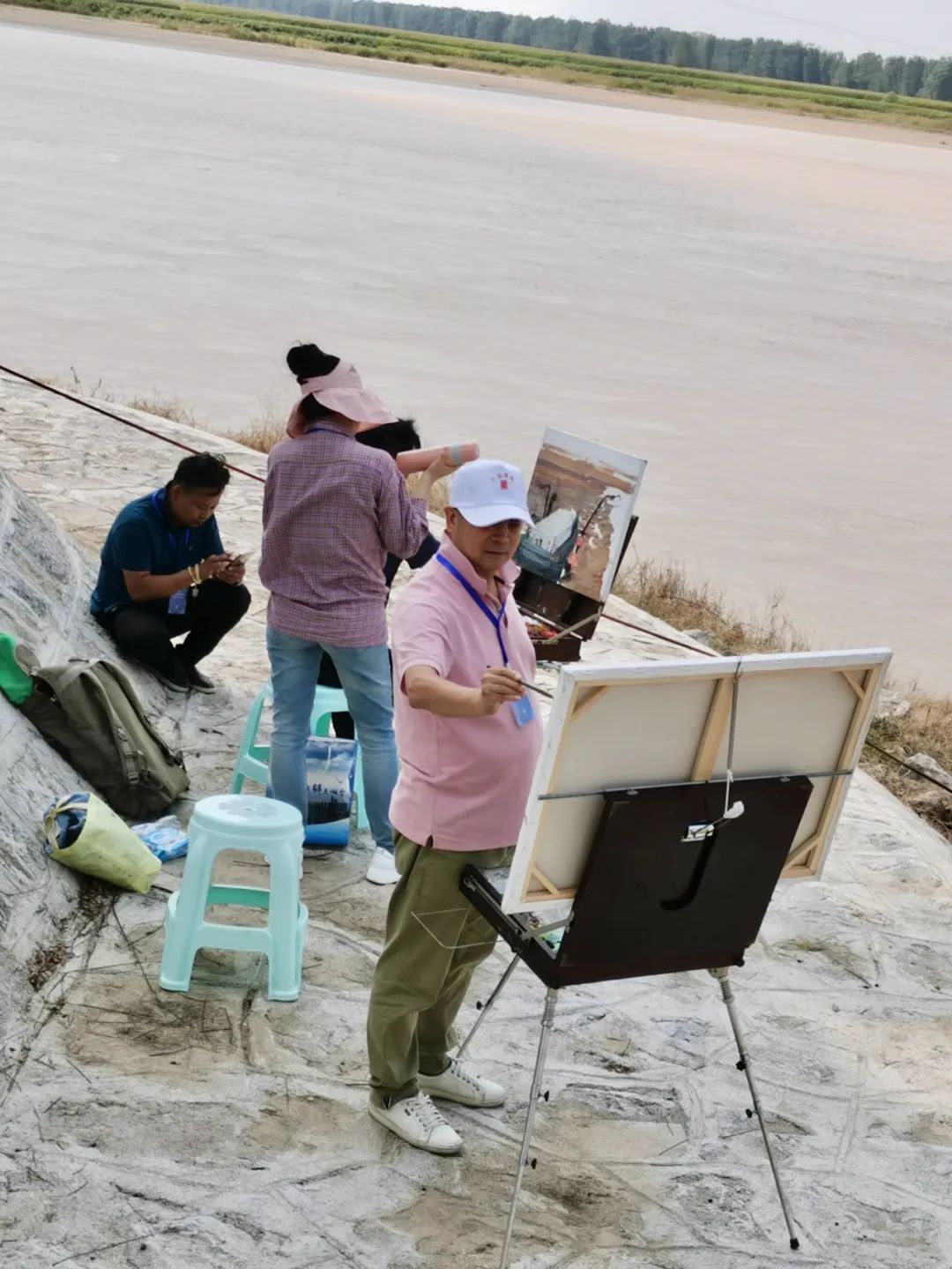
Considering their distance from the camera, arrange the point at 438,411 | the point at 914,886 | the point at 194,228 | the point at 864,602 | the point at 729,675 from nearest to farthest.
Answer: the point at 729,675 → the point at 914,886 → the point at 864,602 → the point at 438,411 → the point at 194,228

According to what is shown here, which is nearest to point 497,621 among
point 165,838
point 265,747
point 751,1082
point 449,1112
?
point 751,1082

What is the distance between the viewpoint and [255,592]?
9.76 meters

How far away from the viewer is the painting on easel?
6.26 meters

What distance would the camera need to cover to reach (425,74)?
113 metres

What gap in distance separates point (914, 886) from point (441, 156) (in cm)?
5627

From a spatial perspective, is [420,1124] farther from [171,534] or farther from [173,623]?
[173,623]

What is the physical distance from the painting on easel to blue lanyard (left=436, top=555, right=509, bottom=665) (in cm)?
216

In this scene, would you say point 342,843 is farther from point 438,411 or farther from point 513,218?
point 513,218

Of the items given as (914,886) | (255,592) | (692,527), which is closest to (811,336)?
(692,527)

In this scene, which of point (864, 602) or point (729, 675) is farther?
point (864, 602)

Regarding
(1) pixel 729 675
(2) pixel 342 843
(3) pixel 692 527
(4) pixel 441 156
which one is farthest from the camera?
(4) pixel 441 156

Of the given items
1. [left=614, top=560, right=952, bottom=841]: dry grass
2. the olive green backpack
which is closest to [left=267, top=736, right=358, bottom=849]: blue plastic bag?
the olive green backpack

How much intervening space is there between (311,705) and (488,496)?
7.08 ft

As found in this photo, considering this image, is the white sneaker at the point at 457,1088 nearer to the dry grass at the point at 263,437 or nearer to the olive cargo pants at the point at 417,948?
the olive cargo pants at the point at 417,948
